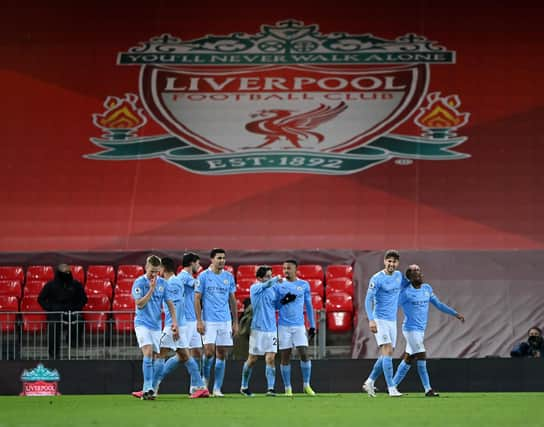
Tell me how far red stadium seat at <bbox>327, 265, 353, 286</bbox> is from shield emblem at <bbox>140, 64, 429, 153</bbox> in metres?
4.15

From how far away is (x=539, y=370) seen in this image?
19406 mm

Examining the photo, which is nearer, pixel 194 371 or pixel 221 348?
pixel 194 371

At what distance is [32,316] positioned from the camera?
69.2 feet

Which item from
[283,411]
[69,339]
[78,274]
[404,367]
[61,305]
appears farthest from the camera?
[78,274]

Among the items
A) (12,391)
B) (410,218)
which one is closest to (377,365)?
(12,391)

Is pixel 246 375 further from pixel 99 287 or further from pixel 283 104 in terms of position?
pixel 283 104

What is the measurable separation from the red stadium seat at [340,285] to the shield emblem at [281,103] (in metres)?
4.49

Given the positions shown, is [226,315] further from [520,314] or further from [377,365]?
[520,314]

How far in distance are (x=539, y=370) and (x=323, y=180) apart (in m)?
7.70

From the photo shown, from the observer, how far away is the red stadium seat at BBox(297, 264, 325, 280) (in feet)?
74.8

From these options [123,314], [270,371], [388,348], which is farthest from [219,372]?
[123,314]

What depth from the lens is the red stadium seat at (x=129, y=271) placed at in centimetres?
2286

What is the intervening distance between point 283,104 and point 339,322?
22.6 ft

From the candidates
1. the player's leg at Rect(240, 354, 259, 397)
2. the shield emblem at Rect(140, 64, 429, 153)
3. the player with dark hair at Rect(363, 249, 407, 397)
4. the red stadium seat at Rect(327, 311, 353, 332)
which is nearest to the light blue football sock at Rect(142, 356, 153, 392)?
the player's leg at Rect(240, 354, 259, 397)
